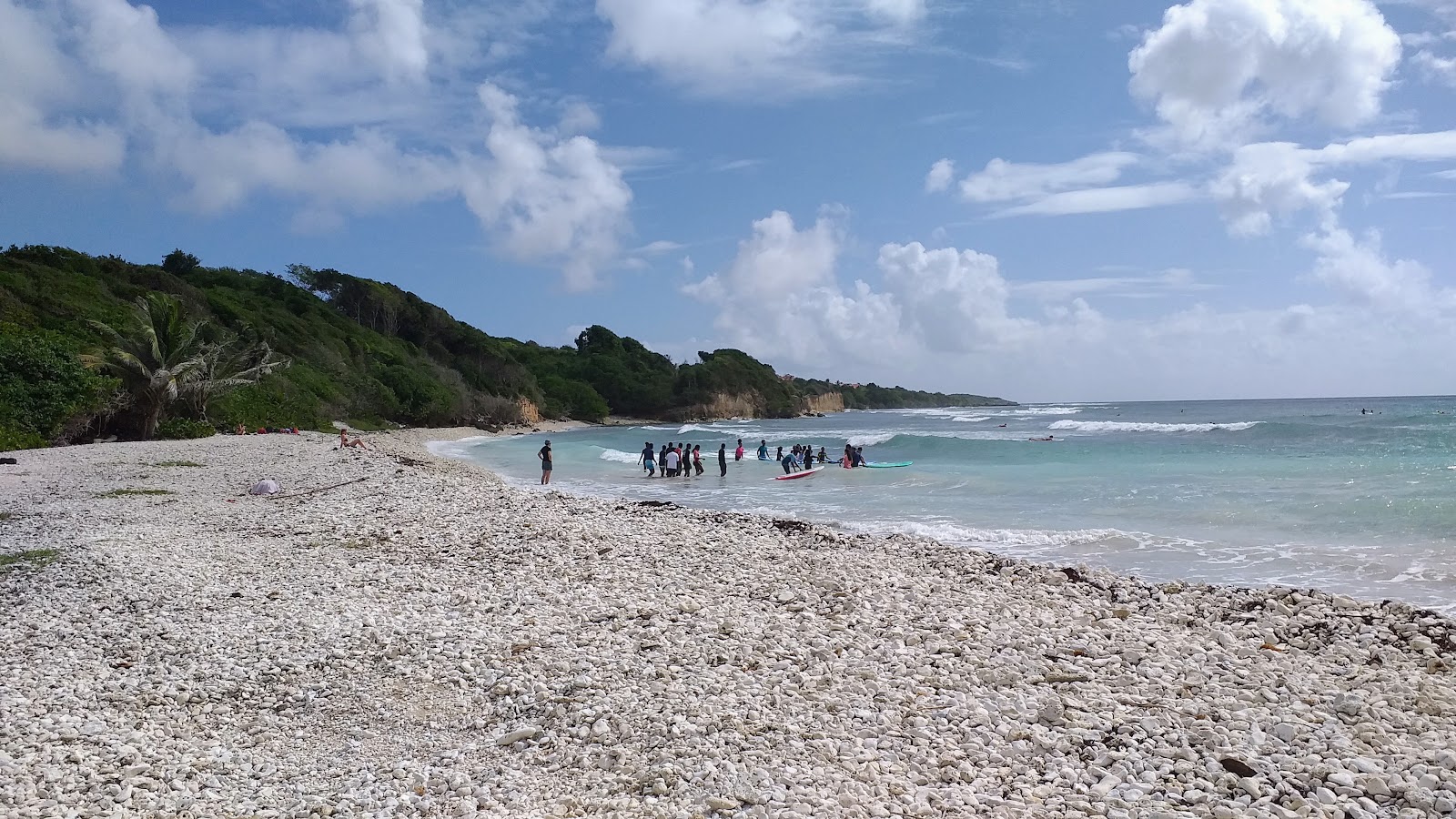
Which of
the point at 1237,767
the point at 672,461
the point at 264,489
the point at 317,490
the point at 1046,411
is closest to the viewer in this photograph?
the point at 1237,767

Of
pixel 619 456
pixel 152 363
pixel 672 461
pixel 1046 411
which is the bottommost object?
pixel 619 456

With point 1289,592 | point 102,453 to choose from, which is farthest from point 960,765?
point 102,453

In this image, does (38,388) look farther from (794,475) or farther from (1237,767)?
(1237,767)

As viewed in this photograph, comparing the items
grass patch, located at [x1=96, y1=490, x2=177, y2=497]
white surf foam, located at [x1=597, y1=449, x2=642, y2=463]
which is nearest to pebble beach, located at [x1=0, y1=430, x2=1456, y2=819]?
grass patch, located at [x1=96, y1=490, x2=177, y2=497]

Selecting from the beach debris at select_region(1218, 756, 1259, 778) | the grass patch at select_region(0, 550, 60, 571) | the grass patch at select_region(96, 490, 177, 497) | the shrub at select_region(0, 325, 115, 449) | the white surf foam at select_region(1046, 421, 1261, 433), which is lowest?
the beach debris at select_region(1218, 756, 1259, 778)

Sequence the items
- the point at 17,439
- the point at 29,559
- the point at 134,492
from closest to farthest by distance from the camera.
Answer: the point at 29,559
the point at 134,492
the point at 17,439

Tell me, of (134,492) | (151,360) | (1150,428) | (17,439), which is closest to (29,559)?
(134,492)

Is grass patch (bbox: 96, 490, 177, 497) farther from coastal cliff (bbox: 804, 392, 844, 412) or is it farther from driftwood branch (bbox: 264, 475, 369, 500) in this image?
coastal cliff (bbox: 804, 392, 844, 412)

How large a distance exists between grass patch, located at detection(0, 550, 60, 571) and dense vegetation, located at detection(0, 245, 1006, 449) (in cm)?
1539

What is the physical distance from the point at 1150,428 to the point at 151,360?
4921cm

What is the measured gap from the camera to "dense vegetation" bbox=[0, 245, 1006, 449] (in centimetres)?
2339

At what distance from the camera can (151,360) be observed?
2608 centimetres

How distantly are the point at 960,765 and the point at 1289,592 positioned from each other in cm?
506

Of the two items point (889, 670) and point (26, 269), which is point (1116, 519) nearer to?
point (889, 670)
